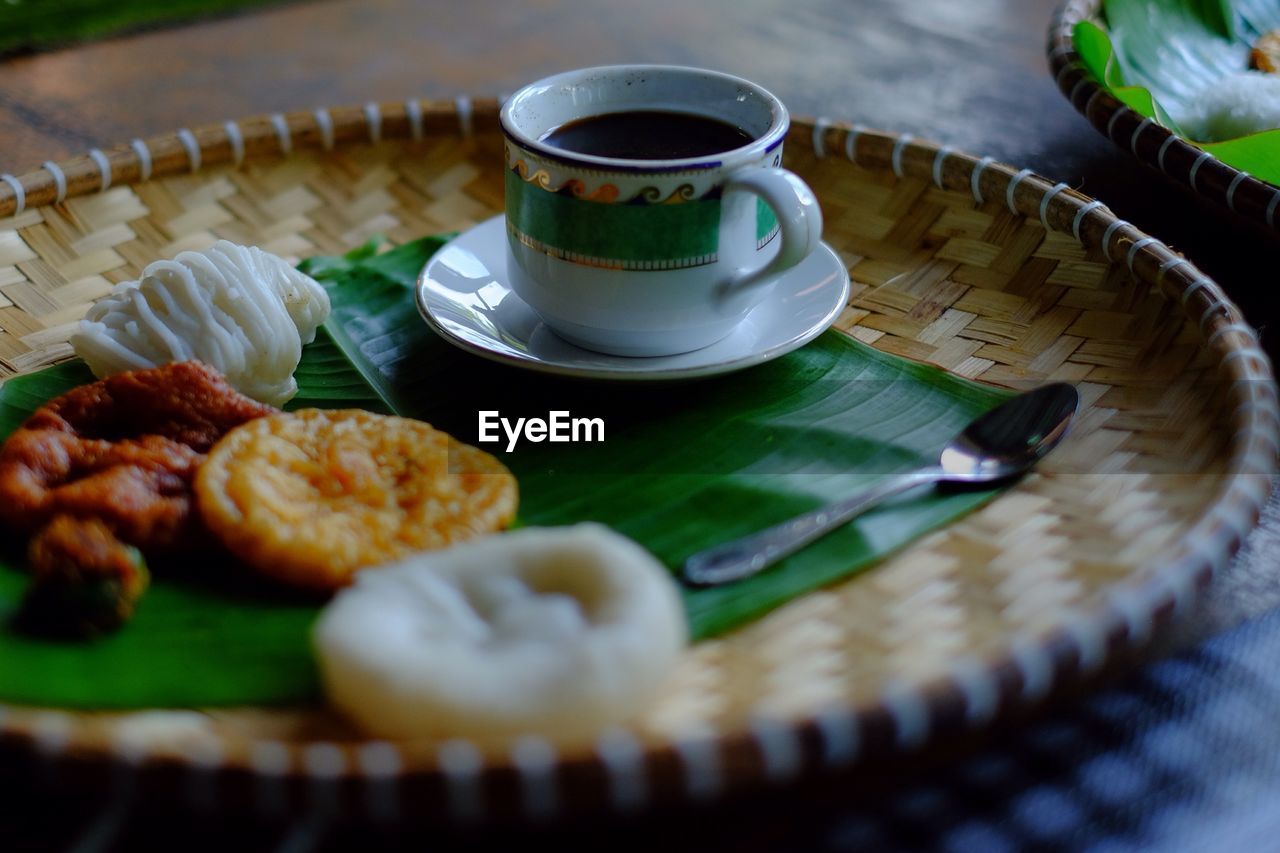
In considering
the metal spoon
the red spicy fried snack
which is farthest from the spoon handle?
the red spicy fried snack

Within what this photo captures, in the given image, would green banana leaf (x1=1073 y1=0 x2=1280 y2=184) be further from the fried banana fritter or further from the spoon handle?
the fried banana fritter

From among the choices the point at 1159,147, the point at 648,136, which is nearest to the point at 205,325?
the point at 648,136

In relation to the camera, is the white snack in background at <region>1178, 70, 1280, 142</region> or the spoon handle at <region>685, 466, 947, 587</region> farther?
the white snack in background at <region>1178, 70, 1280, 142</region>

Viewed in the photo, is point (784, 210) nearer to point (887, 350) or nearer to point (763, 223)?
point (763, 223)

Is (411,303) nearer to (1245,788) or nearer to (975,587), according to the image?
(975,587)

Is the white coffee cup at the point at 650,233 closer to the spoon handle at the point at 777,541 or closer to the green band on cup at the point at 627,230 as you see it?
the green band on cup at the point at 627,230

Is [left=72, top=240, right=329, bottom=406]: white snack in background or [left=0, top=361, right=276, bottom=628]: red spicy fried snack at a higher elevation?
[left=72, top=240, right=329, bottom=406]: white snack in background

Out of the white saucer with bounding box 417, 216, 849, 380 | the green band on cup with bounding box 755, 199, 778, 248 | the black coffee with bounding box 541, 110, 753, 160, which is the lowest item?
the white saucer with bounding box 417, 216, 849, 380
